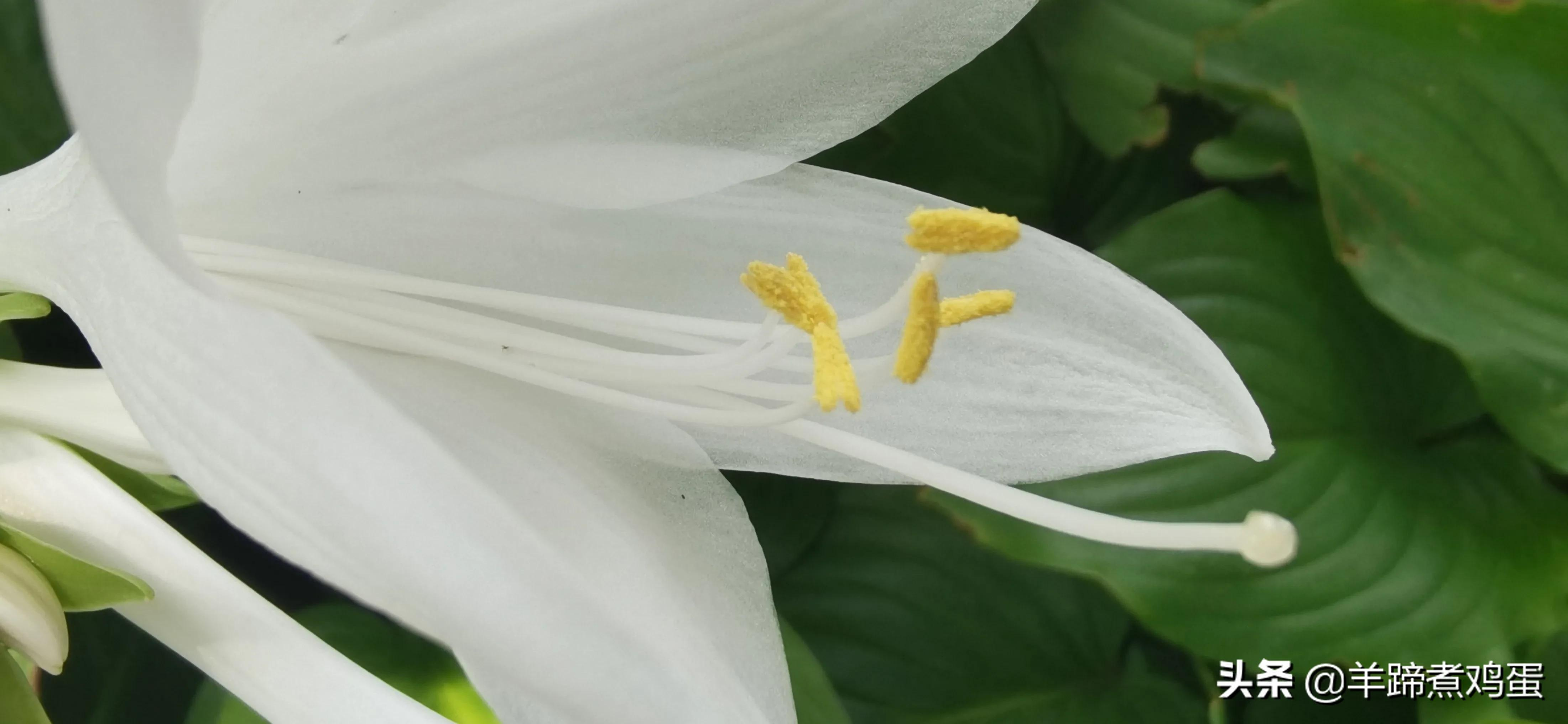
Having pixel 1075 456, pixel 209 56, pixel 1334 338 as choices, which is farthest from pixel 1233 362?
pixel 209 56

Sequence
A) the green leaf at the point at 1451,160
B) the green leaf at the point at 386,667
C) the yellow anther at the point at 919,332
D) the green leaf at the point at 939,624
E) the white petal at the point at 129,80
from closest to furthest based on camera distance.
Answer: the white petal at the point at 129,80 < the yellow anther at the point at 919,332 < the green leaf at the point at 386,667 < the green leaf at the point at 1451,160 < the green leaf at the point at 939,624

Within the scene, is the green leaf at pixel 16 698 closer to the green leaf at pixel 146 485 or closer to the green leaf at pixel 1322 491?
the green leaf at pixel 146 485

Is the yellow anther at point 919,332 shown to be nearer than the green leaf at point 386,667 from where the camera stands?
Yes

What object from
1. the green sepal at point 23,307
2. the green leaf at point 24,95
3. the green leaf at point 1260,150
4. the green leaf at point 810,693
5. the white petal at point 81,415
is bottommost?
the green leaf at point 810,693

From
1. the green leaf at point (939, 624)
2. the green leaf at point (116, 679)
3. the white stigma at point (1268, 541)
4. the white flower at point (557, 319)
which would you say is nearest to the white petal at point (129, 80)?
the white flower at point (557, 319)

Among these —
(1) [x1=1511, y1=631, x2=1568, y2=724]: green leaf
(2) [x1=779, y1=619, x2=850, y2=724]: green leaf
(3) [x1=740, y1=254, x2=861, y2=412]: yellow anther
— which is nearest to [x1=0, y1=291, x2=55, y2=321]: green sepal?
(3) [x1=740, y1=254, x2=861, y2=412]: yellow anther
